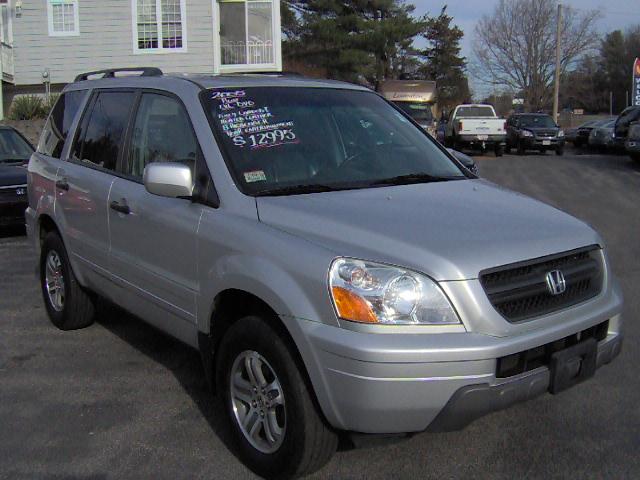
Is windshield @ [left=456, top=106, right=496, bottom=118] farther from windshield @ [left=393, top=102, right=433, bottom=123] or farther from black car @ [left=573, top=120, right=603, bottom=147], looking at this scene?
black car @ [left=573, top=120, right=603, bottom=147]

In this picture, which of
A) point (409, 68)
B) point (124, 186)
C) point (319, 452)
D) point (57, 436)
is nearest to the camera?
point (319, 452)

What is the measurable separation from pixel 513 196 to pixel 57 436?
9.11 ft

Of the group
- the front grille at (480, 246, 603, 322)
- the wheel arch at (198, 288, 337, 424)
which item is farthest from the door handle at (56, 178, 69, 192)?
the front grille at (480, 246, 603, 322)

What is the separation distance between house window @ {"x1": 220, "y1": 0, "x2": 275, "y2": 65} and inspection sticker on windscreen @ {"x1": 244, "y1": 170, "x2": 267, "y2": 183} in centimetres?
2189

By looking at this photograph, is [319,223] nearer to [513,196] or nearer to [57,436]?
[513,196]

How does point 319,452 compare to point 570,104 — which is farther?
point 570,104

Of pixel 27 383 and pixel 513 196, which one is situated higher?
pixel 513 196

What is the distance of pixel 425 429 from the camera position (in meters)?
2.86

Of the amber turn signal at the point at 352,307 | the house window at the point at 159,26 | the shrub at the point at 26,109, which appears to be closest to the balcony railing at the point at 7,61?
the shrub at the point at 26,109

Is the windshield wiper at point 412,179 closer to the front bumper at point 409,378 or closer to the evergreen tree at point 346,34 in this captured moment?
the front bumper at point 409,378

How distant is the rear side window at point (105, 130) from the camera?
4.63 m

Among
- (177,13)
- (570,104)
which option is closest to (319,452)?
(177,13)

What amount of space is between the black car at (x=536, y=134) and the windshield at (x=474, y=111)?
118 cm

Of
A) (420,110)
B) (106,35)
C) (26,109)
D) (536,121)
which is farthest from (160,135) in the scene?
(536,121)
